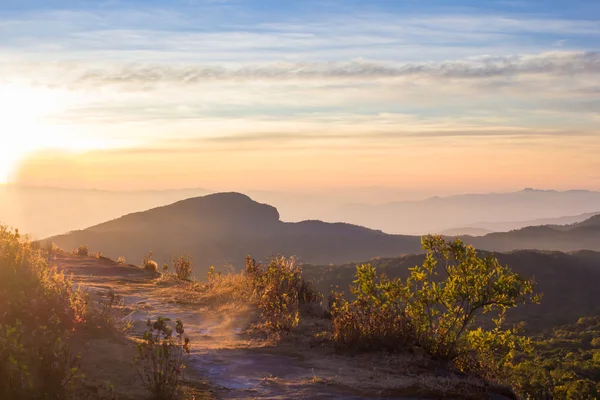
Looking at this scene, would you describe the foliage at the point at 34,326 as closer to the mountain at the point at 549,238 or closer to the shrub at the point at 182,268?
the shrub at the point at 182,268

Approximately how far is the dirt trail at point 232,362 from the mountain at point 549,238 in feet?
340

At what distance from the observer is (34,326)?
748cm

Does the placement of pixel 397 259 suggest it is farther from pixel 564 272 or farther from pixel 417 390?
pixel 417 390

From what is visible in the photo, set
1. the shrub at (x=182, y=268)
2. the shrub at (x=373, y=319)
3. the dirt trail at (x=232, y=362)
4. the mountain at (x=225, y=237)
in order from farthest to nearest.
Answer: the mountain at (x=225, y=237)
the shrub at (x=182, y=268)
the shrub at (x=373, y=319)
the dirt trail at (x=232, y=362)

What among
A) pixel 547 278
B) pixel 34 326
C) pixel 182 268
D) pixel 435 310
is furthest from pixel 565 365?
pixel 547 278

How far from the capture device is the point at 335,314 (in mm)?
9836

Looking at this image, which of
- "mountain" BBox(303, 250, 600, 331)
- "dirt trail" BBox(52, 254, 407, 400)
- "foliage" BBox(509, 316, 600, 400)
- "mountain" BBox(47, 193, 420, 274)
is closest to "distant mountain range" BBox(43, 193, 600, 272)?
"mountain" BBox(47, 193, 420, 274)

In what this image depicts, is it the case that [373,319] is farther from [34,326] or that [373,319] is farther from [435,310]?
[34,326]

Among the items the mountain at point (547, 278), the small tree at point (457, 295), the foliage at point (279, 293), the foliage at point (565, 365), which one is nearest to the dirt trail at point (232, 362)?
the foliage at point (279, 293)

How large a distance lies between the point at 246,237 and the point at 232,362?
366ft

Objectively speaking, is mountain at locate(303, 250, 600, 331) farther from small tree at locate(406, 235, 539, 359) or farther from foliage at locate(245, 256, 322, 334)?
small tree at locate(406, 235, 539, 359)

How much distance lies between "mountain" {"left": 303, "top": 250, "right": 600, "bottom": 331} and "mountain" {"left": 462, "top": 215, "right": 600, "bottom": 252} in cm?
3402

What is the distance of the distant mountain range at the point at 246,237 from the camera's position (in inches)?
3846

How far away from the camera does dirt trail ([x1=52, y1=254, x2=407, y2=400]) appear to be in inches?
267
